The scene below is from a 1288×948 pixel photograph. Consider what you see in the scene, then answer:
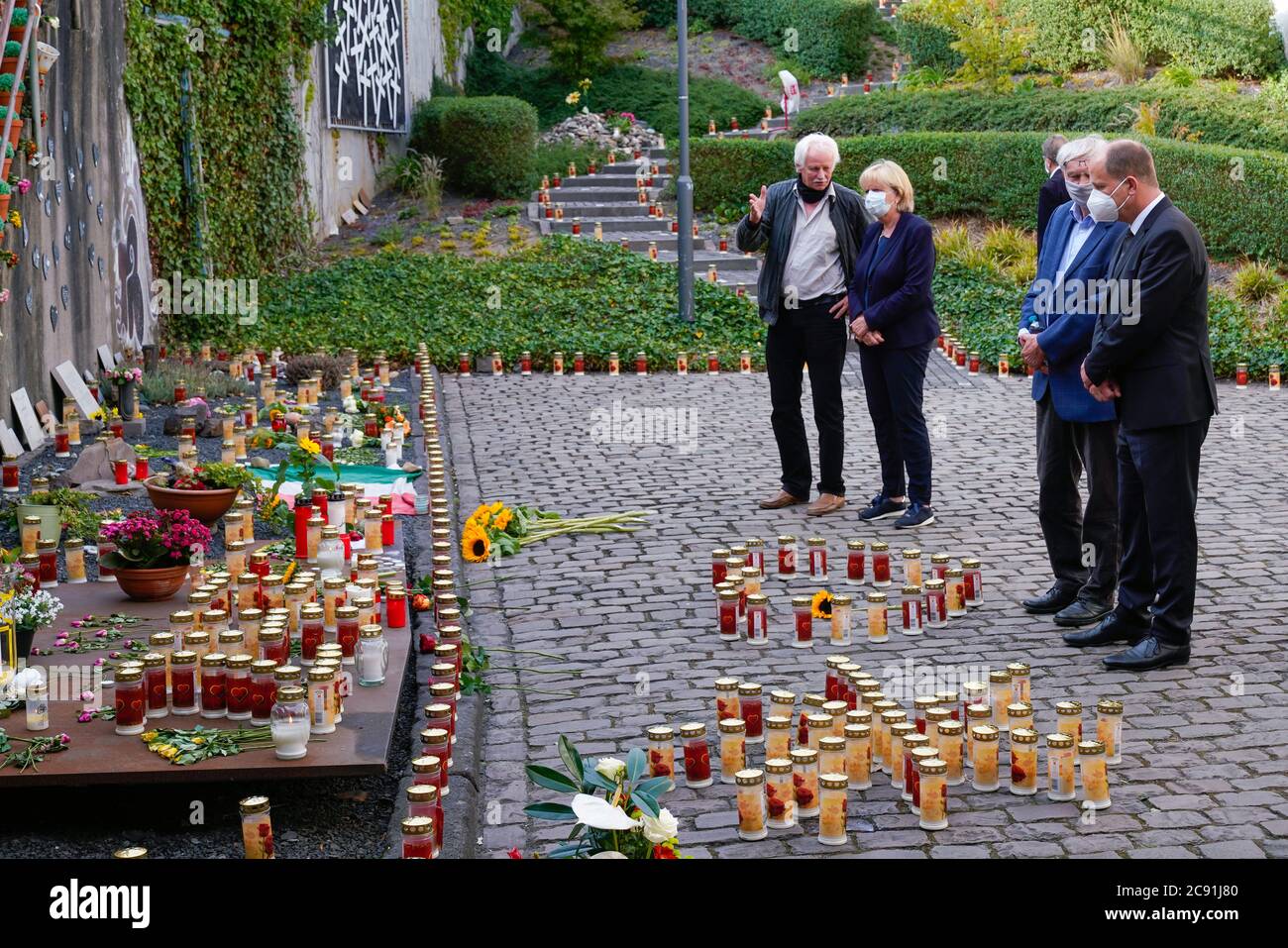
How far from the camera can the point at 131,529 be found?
686 centimetres

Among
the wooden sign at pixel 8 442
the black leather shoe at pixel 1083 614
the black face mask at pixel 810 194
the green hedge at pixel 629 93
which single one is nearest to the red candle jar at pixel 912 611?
the black leather shoe at pixel 1083 614

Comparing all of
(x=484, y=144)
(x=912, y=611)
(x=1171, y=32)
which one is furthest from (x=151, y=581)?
(x=1171, y=32)

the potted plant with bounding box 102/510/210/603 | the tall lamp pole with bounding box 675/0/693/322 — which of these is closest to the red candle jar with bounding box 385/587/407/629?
the potted plant with bounding box 102/510/210/603

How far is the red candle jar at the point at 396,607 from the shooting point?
6715 millimetres

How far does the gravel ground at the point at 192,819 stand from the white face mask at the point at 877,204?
17.7ft

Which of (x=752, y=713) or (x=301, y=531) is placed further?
(x=301, y=531)

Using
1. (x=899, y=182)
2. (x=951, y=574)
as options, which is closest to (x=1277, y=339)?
(x=899, y=182)

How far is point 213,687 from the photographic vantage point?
549cm

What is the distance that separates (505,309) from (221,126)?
4.03 m

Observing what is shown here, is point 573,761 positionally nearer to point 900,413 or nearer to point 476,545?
point 476,545

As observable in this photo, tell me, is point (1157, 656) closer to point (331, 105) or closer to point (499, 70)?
point (331, 105)

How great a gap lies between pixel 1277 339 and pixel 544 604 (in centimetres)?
1142

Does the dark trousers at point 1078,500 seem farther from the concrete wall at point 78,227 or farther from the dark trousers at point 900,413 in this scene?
the concrete wall at point 78,227

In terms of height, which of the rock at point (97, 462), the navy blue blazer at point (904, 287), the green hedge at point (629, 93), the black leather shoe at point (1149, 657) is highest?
the green hedge at point (629, 93)
